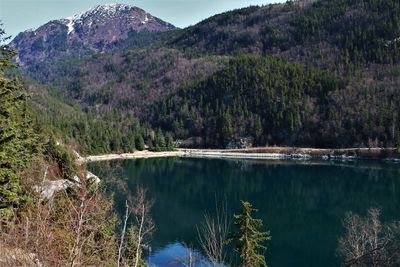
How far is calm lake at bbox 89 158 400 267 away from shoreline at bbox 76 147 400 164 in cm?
930

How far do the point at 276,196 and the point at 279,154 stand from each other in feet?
246

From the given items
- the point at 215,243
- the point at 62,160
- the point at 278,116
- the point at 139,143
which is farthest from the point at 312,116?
the point at 215,243

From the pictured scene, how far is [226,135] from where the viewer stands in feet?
601

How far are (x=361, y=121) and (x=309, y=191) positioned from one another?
80881 mm

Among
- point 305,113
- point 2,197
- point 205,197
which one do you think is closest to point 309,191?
point 205,197

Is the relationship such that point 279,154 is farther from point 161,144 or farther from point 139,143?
point 139,143

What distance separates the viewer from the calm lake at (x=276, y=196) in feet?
168

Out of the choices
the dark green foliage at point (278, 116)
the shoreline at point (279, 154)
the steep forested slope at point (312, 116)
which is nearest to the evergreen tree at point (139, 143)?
the shoreline at point (279, 154)

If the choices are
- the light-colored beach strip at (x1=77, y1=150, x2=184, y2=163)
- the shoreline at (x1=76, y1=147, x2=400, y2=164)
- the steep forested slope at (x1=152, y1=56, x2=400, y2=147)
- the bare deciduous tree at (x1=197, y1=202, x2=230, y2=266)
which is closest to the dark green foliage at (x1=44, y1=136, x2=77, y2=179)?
the bare deciduous tree at (x1=197, y1=202, x2=230, y2=266)

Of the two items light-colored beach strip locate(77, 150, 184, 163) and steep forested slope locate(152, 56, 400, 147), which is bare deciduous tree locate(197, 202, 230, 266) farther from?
steep forested slope locate(152, 56, 400, 147)

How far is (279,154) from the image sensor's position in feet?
520

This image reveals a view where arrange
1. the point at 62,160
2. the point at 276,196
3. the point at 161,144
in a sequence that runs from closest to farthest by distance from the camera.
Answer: the point at 62,160
the point at 276,196
the point at 161,144

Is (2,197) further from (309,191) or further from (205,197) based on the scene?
(309,191)

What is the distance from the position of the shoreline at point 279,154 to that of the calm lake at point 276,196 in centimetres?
930
